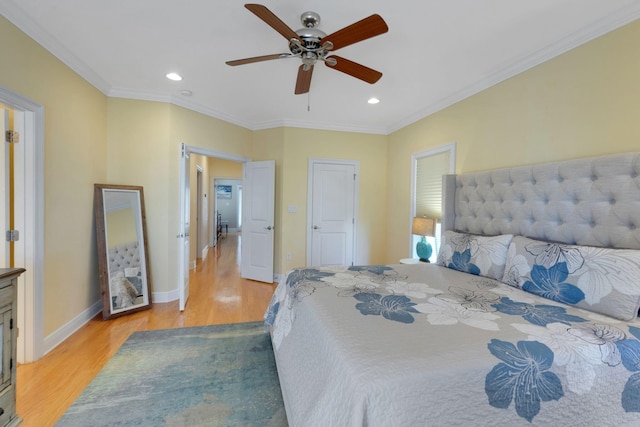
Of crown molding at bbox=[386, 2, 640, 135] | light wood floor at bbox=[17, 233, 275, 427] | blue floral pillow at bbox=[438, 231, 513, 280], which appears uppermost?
crown molding at bbox=[386, 2, 640, 135]

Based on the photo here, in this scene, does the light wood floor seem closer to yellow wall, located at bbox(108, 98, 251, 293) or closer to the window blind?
yellow wall, located at bbox(108, 98, 251, 293)

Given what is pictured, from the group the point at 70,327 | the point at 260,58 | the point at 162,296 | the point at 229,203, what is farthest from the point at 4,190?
the point at 229,203

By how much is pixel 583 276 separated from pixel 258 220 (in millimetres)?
3760

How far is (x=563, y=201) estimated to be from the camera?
6.45 ft

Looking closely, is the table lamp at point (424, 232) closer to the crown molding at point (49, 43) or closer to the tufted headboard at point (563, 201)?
the tufted headboard at point (563, 201)

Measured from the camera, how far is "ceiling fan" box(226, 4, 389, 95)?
1525 mm

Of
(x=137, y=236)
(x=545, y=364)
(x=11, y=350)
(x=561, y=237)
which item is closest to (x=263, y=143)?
(x=137, y=236)

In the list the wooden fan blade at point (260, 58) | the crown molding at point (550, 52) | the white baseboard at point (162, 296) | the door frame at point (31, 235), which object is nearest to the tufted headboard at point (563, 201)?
the crown molding at point (550, 52)

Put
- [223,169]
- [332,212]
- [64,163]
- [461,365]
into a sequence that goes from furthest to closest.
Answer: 1. [223,169]
2. [332,212]
3. [64,163]
4. [461,365]

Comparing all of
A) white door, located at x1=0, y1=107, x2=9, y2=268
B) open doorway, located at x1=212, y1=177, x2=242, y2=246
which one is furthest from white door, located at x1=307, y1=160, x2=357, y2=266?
open doorway, located at x1=212, y1=177, x2=242, y2=246

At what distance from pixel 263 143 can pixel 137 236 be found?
7.32ft

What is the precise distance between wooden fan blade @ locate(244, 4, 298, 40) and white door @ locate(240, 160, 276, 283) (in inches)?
102

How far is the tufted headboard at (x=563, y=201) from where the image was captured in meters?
1.66

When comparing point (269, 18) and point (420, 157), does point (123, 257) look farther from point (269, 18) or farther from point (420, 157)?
point (420, 157)
